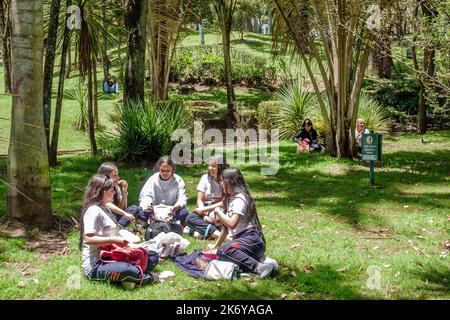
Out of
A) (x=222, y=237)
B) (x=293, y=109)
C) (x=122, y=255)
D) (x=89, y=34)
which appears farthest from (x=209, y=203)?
(x=293, y=109)

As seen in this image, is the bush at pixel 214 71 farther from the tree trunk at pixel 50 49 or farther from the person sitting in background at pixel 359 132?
the tree trunk at pixel 50 49

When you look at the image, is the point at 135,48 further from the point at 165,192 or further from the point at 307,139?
the point at 165,192

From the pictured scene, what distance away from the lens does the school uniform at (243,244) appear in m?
5.19

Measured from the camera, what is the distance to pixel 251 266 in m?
5.17

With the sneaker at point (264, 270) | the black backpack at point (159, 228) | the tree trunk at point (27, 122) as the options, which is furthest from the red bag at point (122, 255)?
the tree trunk at point (27, 122)

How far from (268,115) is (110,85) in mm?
9724

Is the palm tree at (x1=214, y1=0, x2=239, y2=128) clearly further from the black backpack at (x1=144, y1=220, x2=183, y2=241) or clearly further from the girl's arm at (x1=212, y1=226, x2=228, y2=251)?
the girl's arm at (x1=212, y1=226, x2=228, y2=251)

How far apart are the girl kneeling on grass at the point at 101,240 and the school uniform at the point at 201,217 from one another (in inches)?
56.8

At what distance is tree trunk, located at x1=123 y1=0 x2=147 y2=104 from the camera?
11.3 meters

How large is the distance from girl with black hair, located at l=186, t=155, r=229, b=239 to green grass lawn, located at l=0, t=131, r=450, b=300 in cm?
37

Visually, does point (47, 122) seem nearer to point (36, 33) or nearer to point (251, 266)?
point (36, 33)

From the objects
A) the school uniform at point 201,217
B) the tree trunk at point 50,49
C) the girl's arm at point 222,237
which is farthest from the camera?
the tree trunk at point 50,49

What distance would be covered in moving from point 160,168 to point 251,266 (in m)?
2.38

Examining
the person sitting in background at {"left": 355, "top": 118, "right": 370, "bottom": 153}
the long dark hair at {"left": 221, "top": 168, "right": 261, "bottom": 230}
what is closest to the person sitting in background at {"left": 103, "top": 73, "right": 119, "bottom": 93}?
the person sitting in background at {"left": 355, "top": 118, "right": 370, "bottom": 153}
